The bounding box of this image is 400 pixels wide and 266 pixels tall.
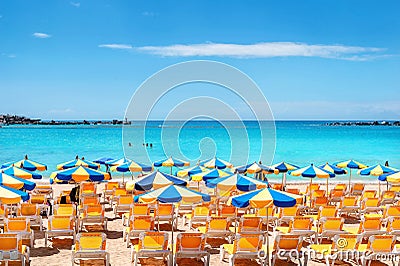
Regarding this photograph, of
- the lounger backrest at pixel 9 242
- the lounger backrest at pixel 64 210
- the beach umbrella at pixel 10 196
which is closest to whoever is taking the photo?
the lounger backrest at pixel 9 242

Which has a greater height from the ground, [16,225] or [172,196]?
[172,196]

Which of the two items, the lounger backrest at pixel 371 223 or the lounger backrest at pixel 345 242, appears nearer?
the lounger backrest at pixel 345 242

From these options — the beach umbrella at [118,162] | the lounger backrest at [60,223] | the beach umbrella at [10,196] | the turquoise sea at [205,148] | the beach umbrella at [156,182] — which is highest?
the beach umbrella at [156,182]

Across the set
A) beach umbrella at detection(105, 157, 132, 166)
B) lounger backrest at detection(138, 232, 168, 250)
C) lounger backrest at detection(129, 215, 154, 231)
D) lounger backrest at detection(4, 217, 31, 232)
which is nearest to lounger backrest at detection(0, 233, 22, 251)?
lounger backrest at detection(4, 217, 31, 232)

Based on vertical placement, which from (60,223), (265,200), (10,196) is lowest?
(60,223)

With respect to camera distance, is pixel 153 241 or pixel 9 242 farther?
pixel 153 241

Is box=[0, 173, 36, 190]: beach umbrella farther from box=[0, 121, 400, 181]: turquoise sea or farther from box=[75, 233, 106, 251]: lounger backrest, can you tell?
box=[0, 121, 400, 181]: turquoise sea

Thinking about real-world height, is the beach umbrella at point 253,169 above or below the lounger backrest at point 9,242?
above

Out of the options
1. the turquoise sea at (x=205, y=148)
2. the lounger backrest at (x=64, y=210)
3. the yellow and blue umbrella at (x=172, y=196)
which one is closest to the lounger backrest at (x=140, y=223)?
the yellow and blue umbrella at (x=172, y=196)

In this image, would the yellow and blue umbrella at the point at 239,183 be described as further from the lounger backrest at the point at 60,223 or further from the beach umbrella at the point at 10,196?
the beach umbrella at the point at 10,196

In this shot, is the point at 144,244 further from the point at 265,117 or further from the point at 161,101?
the point at 161,101

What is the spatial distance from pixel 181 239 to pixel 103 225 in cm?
420

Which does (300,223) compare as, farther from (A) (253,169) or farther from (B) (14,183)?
(A) (253,169)

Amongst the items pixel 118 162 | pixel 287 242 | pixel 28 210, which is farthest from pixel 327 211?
pixel 118 162
